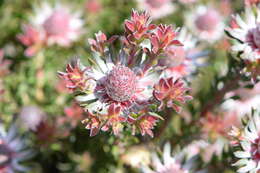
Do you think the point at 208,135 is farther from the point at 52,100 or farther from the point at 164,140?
the point at 52,100

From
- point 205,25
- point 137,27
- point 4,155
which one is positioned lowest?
point 4,155

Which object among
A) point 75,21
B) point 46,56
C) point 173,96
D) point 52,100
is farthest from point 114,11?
point 173,96

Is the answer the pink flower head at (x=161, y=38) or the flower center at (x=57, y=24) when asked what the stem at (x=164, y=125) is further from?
the flower center at (x=57, y=24)

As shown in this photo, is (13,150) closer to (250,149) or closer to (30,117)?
(30,117)

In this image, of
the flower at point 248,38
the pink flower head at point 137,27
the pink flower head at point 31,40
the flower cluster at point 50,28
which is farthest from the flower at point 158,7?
the pink flower head at point 137,27

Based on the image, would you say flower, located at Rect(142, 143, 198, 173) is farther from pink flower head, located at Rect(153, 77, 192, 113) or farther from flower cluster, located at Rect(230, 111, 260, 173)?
pink flower head, located at Rect(153, 77, 192, 113)

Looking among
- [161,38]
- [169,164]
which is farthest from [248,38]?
[169,164]
